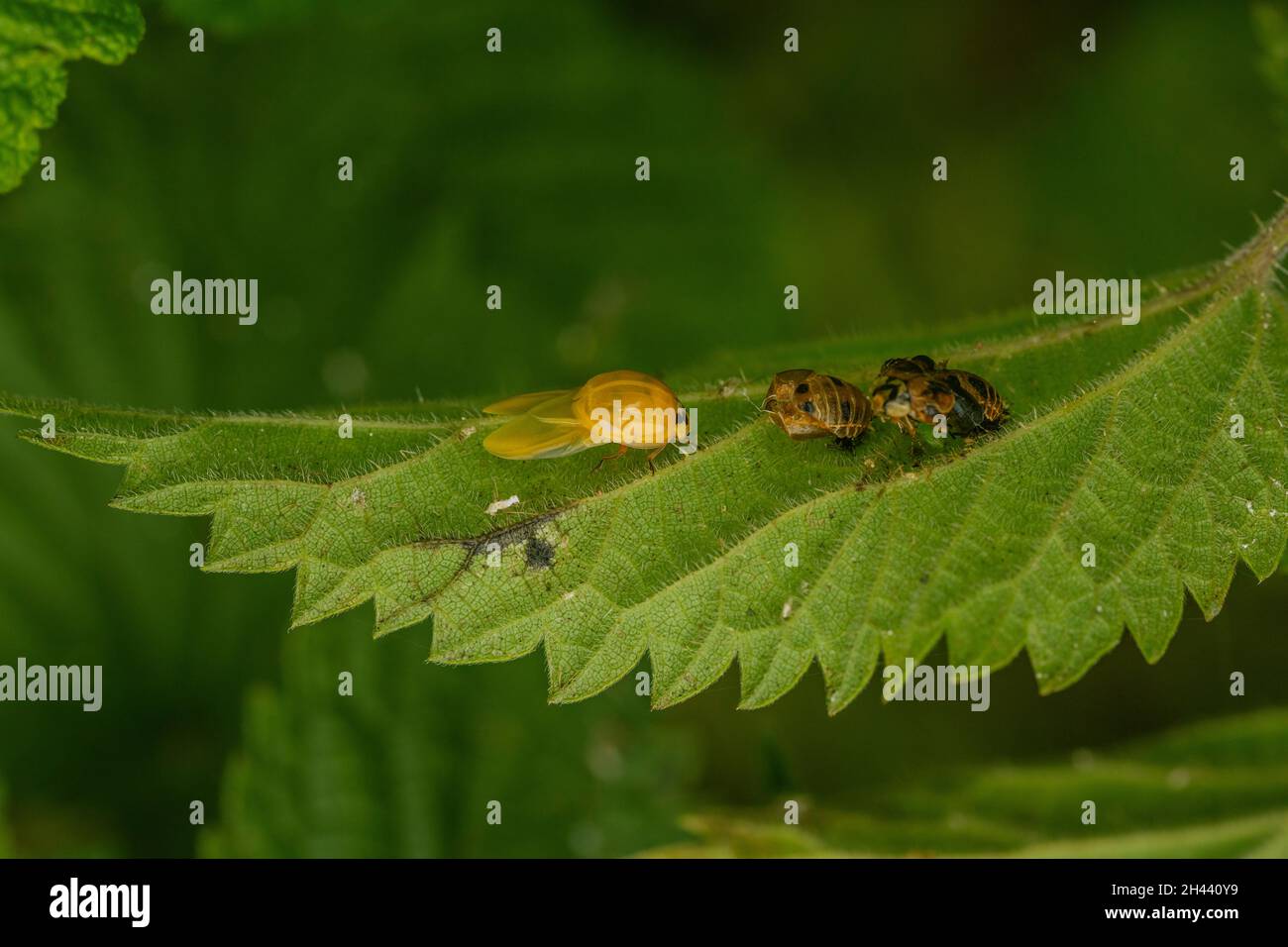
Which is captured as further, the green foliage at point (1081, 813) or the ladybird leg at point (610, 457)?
the green foliage at point (1081, 813)

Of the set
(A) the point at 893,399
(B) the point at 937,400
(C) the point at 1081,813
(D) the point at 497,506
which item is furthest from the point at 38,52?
(C) the point at 1081,813

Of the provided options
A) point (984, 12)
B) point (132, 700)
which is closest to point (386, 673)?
point (132, 700)

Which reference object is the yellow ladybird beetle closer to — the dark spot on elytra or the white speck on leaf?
the white speck on leaf

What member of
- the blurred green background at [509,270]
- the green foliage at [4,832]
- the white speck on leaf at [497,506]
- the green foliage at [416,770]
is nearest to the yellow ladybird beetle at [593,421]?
the white speck on leaf at [497,506]

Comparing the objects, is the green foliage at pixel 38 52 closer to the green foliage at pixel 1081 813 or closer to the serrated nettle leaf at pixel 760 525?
the serrated nettle leaf at pixel 760 525

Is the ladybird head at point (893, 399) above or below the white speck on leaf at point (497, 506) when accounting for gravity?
above

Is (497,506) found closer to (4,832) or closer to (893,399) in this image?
(893,399)
